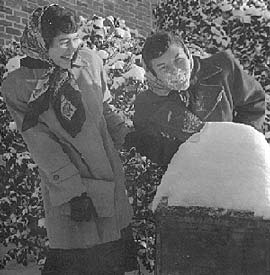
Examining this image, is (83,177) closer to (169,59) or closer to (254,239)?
(169,59)

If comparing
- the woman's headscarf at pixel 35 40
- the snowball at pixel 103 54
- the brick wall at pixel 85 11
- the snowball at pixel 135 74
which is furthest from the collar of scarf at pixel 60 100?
the brick wall at pixel 85 11

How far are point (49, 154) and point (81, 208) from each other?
1.02ft

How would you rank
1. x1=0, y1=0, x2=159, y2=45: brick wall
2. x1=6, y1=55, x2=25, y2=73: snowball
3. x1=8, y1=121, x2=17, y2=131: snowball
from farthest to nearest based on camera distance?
1. x1=0, y1=0, x2=159, y2=45: brick wall
2. x1=8, y1=121, x2=17, y2=131: snowball
3. x1=6, y1=55, x2=25, y2=73: snowball

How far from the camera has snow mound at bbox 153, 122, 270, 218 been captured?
2.13 meters

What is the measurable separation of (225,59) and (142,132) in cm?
53

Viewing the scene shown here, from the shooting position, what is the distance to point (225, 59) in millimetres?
2701

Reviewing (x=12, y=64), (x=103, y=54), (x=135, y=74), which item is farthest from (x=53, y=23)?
(x=12, y=64)

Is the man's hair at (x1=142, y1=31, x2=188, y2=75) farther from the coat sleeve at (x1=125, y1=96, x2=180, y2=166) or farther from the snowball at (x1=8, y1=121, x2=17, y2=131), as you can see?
the snowball at (x1=8, y1=121, x2=17, y2=131)

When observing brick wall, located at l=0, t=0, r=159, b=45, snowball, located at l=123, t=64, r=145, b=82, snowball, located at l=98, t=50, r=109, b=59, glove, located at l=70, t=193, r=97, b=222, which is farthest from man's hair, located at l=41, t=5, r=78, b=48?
brick wall, located at l=0, t=0, r=159, b=45

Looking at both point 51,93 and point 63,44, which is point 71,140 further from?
point 63,44

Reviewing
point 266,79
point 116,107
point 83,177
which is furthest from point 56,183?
point 266,79

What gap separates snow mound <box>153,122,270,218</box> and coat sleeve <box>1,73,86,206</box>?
60 centimetres

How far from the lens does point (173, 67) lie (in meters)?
2.50

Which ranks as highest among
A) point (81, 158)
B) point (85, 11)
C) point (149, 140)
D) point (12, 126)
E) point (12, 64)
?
point (85, 11)
